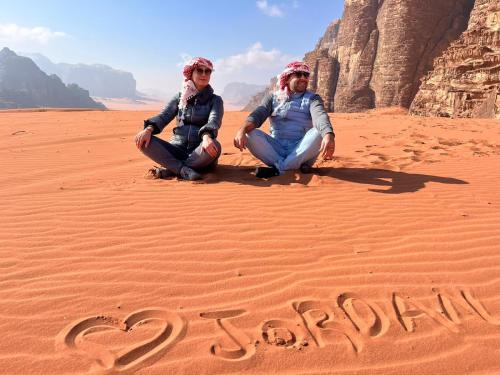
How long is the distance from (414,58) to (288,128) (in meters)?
33.7

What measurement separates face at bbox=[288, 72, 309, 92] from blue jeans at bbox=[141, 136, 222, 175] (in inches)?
45.3

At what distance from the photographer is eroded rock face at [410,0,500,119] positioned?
17.4 m

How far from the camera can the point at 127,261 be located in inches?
106

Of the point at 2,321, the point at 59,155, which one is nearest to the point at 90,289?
the point at 2,321

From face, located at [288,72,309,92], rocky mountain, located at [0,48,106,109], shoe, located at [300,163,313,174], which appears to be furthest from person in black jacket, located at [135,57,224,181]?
rocky mountain, located at [0,48,106,109]

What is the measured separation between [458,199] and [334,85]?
134ft

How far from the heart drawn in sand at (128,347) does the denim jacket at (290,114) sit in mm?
2939

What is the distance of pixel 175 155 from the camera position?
482 centimetres

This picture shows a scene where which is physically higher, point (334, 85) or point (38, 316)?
point (334, 85)

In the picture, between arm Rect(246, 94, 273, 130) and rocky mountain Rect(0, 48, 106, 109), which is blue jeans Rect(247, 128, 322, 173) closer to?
arm Rect(246, 94, 273, 130)

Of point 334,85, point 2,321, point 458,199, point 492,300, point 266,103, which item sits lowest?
point 2,321

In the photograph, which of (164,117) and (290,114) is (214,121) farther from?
(290,114)

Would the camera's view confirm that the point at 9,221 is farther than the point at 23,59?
No

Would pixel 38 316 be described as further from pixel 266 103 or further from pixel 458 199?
pixel 458 199
